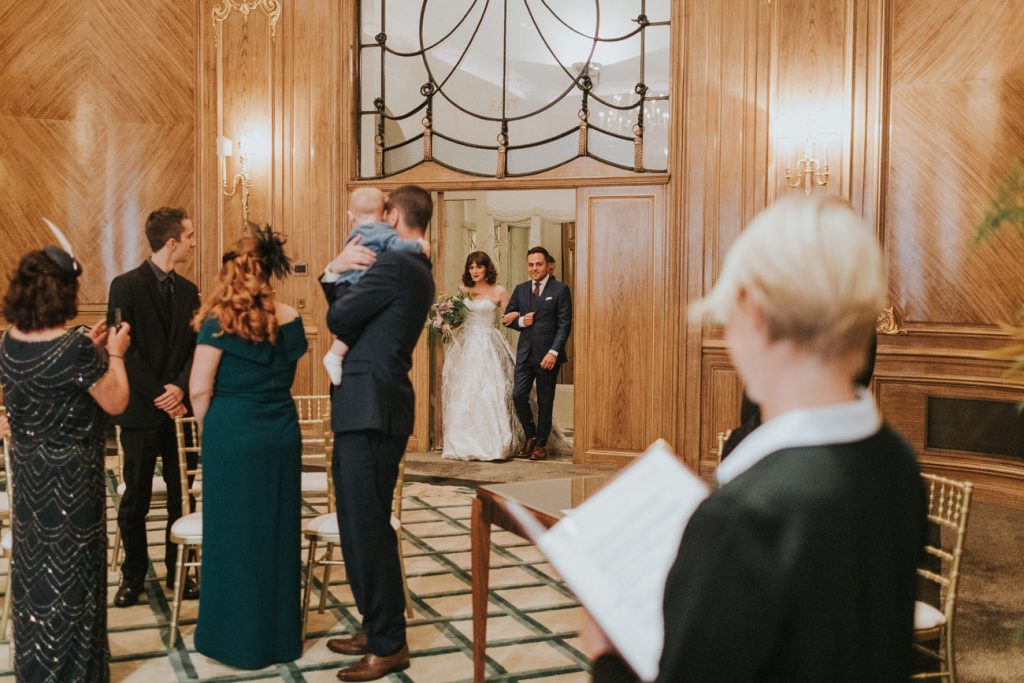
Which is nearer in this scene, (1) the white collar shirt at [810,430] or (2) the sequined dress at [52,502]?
(1) the white collar shirt at [810,430]

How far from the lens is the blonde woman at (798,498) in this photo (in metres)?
0.98

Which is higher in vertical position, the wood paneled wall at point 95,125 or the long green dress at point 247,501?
the wood paneled wall at point 95,125

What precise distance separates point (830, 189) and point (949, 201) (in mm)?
774

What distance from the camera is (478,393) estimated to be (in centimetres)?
841

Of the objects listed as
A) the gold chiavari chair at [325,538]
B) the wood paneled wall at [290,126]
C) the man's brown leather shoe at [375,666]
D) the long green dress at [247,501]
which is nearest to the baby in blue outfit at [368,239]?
the long green dress at [247,501]

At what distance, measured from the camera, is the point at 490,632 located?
406 cm

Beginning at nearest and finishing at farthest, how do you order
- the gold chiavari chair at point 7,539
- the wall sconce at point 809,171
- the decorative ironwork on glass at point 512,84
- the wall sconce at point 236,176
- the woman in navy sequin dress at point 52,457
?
the woman in navy sequin dress at point 52,457
the gold chiavari chair at point 7,539
the wall sconce at point 809,171
the decorative ironwork on glass at point 512,84
the wall sconce at point 236,176

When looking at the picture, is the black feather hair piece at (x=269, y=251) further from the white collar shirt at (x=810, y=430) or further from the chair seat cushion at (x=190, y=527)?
the white collar shirt at (x=810, y=430)

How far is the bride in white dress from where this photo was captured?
833cm

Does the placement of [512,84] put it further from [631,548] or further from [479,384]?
[631,548]

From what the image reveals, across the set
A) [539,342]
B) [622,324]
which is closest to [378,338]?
[622,324]

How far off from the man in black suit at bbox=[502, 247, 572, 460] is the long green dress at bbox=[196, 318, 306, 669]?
4.85 meters

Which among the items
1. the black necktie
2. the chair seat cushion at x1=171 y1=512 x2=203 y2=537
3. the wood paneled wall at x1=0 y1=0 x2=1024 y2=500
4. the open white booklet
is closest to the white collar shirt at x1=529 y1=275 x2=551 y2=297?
the wood paneled wall at x1=0 y1=0 x2=1024 y2=500

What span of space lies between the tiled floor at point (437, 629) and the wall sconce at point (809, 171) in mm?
3373
